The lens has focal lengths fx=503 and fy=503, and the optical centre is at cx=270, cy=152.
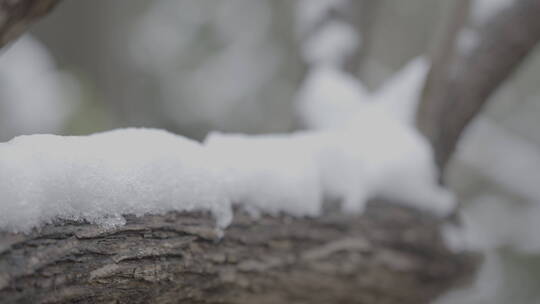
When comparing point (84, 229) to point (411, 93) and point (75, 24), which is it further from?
point (75, 24)

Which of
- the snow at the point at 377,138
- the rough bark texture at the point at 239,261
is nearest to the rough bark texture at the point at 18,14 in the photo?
the rough bark texture at the point at 239,261

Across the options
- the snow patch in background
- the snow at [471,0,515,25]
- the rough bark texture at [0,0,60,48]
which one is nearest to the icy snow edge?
the rough bark texture at [0,0,60,48]

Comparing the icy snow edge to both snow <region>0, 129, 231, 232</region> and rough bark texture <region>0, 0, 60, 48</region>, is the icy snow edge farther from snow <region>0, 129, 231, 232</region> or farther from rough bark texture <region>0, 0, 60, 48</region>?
rough bark texture <region>0, 0, 60, 48</region>

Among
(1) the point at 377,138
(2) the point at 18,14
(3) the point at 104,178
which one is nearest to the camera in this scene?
(3) the point at 104,178

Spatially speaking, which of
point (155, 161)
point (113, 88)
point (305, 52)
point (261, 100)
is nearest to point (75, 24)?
point (113, 88)

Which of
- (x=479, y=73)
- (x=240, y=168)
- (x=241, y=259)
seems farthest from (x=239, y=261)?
(x=479, y=73)

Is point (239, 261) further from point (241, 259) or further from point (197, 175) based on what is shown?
point (197, 175)
